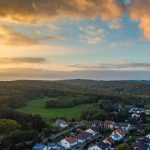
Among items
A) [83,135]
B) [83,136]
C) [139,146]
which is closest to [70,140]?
[83,136]

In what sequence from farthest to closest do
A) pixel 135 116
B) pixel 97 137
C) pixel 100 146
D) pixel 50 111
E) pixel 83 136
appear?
pixel 50 111 → pixel 135 116 → pixel 97 137 → pixel 83 136 → pixel 100 146

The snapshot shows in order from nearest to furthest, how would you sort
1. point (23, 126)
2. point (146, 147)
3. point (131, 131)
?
point (146, 147) < point (23, 126) < point (131, 131)

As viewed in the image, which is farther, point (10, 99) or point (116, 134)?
point (10, 99)

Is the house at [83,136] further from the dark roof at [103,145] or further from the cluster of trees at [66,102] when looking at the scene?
the cluster of trees at [66,102]

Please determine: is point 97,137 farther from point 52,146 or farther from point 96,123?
point 96,123

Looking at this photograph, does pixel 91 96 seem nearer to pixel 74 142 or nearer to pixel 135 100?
pixel 135 100

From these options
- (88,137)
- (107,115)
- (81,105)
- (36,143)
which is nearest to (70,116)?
(107,115)

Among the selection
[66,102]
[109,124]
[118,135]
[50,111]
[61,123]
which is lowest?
[118,135]

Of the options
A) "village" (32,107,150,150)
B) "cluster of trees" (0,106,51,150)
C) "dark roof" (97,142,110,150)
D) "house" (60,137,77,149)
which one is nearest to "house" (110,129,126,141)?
"village" (32,107,150,150)

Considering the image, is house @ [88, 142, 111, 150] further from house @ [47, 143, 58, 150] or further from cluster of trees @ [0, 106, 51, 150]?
cluster of trees @ [0, 106, 51, 150]
